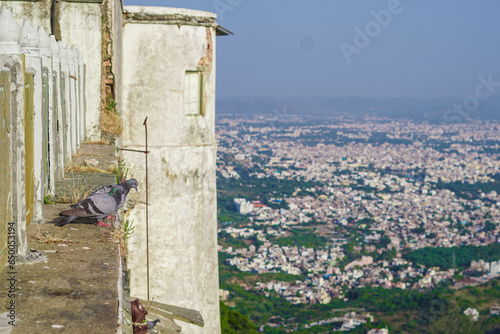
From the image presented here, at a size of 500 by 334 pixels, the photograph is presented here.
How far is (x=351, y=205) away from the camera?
67250 mm

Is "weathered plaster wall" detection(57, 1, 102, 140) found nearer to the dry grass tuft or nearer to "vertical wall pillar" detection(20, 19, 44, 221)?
"vertical wall pillar" detection(20, 19, 44, 221)

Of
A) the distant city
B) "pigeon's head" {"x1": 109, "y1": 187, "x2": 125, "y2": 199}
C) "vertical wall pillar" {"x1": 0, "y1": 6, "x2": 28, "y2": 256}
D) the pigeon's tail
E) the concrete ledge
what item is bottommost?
the distant city

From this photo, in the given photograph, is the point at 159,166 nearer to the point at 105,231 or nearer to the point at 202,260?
the point at 202,260

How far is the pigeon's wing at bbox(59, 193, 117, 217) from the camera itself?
12.9 feet

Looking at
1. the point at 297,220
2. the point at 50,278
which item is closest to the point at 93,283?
the point at 50,278

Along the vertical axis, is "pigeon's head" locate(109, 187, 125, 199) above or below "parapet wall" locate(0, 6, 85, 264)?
below

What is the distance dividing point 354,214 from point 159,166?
179 feet

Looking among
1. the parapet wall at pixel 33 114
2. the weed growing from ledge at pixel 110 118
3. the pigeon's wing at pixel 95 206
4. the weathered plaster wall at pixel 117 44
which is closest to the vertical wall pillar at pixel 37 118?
the parapet wall at pixel 33 114

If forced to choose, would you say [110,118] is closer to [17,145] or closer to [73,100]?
[73,100]

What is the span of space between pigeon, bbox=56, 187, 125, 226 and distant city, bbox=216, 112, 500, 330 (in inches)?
1227

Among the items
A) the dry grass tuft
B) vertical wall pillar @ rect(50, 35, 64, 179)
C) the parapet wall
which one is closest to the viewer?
the parapet wall

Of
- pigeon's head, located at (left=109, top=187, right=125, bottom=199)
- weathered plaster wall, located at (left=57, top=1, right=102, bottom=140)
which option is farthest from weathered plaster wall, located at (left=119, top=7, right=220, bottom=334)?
pigeon's head, located at (left=109, top=187, right=125, bottom=199)

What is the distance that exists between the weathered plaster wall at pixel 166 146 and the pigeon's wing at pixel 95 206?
17.3ft

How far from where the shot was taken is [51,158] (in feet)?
16.7
